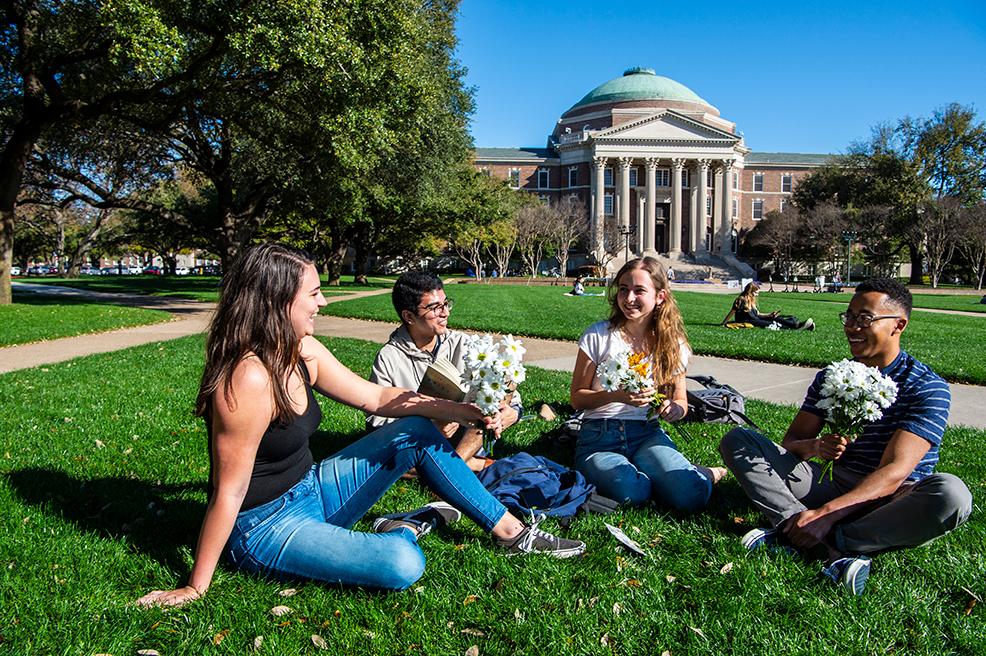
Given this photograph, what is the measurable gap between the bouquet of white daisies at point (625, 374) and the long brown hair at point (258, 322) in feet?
6.00

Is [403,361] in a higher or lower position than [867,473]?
higher

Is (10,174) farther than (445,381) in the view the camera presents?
Yes

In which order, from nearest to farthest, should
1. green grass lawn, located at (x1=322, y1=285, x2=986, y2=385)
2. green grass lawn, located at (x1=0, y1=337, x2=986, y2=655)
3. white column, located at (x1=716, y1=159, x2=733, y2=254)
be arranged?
green grass lawn, located at (x1=0, y1=337, x2=986, y2=655)
green grass lawn, located at (x1=322, y1=285, x2=986, y2=385)
white column, located at (x1=716, y1=159, x2=733, y2=254)

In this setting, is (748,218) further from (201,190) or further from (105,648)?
(105,648)

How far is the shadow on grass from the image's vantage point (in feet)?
12.0

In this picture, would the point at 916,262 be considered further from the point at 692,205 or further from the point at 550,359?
the point at 550,359

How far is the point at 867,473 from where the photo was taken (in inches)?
→ 143

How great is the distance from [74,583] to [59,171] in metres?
23.1

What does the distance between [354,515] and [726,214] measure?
8457 cm

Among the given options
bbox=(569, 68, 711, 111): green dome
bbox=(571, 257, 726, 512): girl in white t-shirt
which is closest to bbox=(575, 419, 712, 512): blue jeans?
bbox=(571, 257, 726, 512): girl in white t-shirt

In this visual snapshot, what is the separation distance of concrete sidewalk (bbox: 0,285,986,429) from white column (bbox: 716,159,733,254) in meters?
71.4

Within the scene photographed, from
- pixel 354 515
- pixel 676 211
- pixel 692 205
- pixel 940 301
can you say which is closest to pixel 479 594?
pixel 354 515

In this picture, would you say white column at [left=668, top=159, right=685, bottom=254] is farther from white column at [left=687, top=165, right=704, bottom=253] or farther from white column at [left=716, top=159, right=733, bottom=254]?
white column at [left=716, top=159, right=733, bottom=254]

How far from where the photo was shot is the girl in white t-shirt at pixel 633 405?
4160 mm
